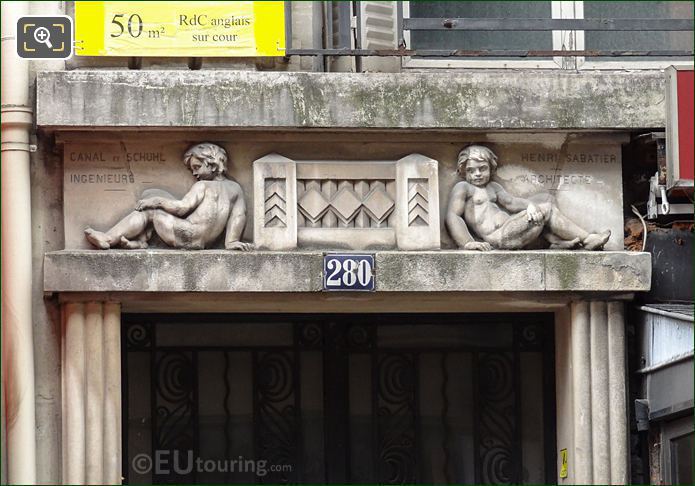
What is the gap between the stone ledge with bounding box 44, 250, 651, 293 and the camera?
1173 centimetres

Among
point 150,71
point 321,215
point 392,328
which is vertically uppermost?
point 150,71

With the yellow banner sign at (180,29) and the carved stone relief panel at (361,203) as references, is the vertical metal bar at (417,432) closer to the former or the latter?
the carved stone relief panel at (361,203)

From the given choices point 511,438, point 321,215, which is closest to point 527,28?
point 321,215

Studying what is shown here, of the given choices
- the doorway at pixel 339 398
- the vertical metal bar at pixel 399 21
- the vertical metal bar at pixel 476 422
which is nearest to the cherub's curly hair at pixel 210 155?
the doorway at pixel 339 398

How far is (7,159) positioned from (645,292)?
4.65 m

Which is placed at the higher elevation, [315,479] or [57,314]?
[57,314]

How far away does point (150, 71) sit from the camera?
11930 millimetres

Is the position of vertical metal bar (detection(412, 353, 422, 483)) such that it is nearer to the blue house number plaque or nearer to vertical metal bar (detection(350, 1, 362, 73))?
the blue house number plaque

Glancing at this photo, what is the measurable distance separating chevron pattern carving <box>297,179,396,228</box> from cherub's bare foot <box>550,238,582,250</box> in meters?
1.20

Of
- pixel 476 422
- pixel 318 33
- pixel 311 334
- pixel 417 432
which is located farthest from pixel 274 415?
pixel 318 33

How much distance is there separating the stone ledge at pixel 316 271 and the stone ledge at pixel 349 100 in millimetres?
919

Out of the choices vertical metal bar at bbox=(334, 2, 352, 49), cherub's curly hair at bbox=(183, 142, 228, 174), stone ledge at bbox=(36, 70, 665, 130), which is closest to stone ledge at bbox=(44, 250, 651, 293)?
cherub's curly hair at bbox=(183, 142, 228, 174)

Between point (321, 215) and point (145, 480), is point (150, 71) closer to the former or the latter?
point (321, 215)

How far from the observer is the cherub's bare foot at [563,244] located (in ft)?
39.8
